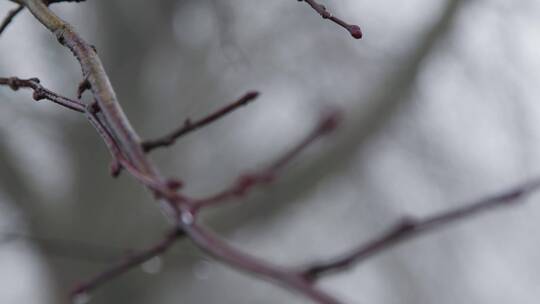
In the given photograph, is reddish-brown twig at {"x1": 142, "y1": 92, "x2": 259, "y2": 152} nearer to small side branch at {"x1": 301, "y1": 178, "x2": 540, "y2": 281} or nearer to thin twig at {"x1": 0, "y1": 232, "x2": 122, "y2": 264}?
small side branch at {"x1": 301, "y1": 178, "x2": 540, "y2": 281}

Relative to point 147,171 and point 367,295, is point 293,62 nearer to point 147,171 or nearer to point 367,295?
point 367,295

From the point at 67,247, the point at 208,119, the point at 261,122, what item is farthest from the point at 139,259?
the point at 261,122

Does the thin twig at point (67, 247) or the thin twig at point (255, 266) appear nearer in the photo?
the thin twig at point (255, 266)

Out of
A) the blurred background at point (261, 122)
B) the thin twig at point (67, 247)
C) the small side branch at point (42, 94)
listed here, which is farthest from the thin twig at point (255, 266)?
the blurred background at point (261, 122)

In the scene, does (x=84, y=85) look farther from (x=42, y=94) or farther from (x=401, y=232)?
(x=401, y=232)

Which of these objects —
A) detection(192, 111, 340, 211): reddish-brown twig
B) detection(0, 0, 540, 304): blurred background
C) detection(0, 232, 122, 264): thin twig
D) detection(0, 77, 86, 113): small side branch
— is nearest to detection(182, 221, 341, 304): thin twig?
detection(192, 111, 340, 211): reddish-brown twig

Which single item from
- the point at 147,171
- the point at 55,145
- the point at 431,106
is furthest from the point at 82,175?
the point at 147,171

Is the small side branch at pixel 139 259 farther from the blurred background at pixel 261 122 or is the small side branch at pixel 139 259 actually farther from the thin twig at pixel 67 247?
the blurred background at pixel 261 122
